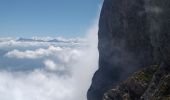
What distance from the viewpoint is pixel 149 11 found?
189 meters

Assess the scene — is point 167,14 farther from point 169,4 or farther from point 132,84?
point 132,84

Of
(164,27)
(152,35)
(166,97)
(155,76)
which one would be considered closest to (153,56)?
(152,35)

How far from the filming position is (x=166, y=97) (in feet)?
423

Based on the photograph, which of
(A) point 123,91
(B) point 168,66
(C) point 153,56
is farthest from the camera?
(C) point 153,56

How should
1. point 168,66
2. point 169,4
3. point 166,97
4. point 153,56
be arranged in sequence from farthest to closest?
point 153,56
point 169,4
point 168,66
point 166,97

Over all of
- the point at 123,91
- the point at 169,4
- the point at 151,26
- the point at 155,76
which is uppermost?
the point at 169,4

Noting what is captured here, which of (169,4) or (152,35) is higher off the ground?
(169,4)

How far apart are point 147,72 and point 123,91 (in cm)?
1331

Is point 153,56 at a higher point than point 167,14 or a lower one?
lower

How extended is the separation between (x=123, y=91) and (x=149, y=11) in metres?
38.5

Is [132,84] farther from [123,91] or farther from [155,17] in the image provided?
[155,17]

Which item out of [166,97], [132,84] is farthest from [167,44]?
[166,97]

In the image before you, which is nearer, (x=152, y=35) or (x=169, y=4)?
(x=169, y=4)

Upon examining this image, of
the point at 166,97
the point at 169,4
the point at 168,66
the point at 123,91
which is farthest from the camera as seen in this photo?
the point at 123,91
